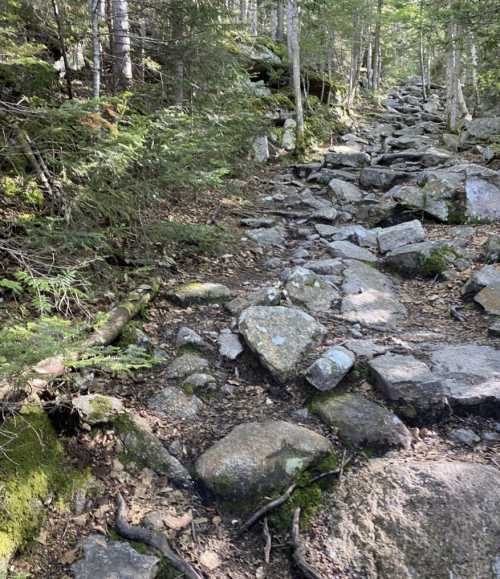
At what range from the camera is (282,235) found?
8.85m

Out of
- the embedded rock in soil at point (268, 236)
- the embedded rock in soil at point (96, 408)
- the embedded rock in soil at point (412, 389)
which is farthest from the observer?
the embedded rock in soil at point (268, 236)

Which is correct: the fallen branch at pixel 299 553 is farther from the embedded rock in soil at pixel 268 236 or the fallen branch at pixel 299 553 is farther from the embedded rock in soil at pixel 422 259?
the embedded rock in soil at pixel 268 236

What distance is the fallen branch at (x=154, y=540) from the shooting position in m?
2.66

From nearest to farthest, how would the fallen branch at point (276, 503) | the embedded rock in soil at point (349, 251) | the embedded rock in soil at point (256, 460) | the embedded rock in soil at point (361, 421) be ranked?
1. the fallen branch at point (276, 503)
2. the embedded rock in soil at point (256, 460)
3. the embedded rock in soil at point (361, 421)
4. the embedded rock in soil at point (349, 251)

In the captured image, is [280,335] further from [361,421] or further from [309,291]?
[309,291]

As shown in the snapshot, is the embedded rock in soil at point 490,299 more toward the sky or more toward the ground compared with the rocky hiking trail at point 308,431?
more toward the sky

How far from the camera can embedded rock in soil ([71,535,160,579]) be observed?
252 cm

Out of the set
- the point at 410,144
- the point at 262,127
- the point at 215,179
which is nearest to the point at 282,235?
the point at 215,179

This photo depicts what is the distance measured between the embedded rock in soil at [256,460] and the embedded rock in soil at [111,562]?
2.34 feet

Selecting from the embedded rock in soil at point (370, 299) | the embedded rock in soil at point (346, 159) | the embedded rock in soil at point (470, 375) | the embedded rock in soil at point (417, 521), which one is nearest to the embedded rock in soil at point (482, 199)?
the embedded rock in soil at point (370, 299)

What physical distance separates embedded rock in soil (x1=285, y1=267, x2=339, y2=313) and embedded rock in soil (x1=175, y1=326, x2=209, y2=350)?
5.01ft

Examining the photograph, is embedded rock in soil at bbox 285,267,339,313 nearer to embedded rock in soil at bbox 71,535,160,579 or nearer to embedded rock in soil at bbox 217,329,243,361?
embedded rock in soil at bbox 217,329,243,361

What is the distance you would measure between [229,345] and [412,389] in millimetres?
1859

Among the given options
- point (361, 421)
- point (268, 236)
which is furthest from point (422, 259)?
point (361, 421)
